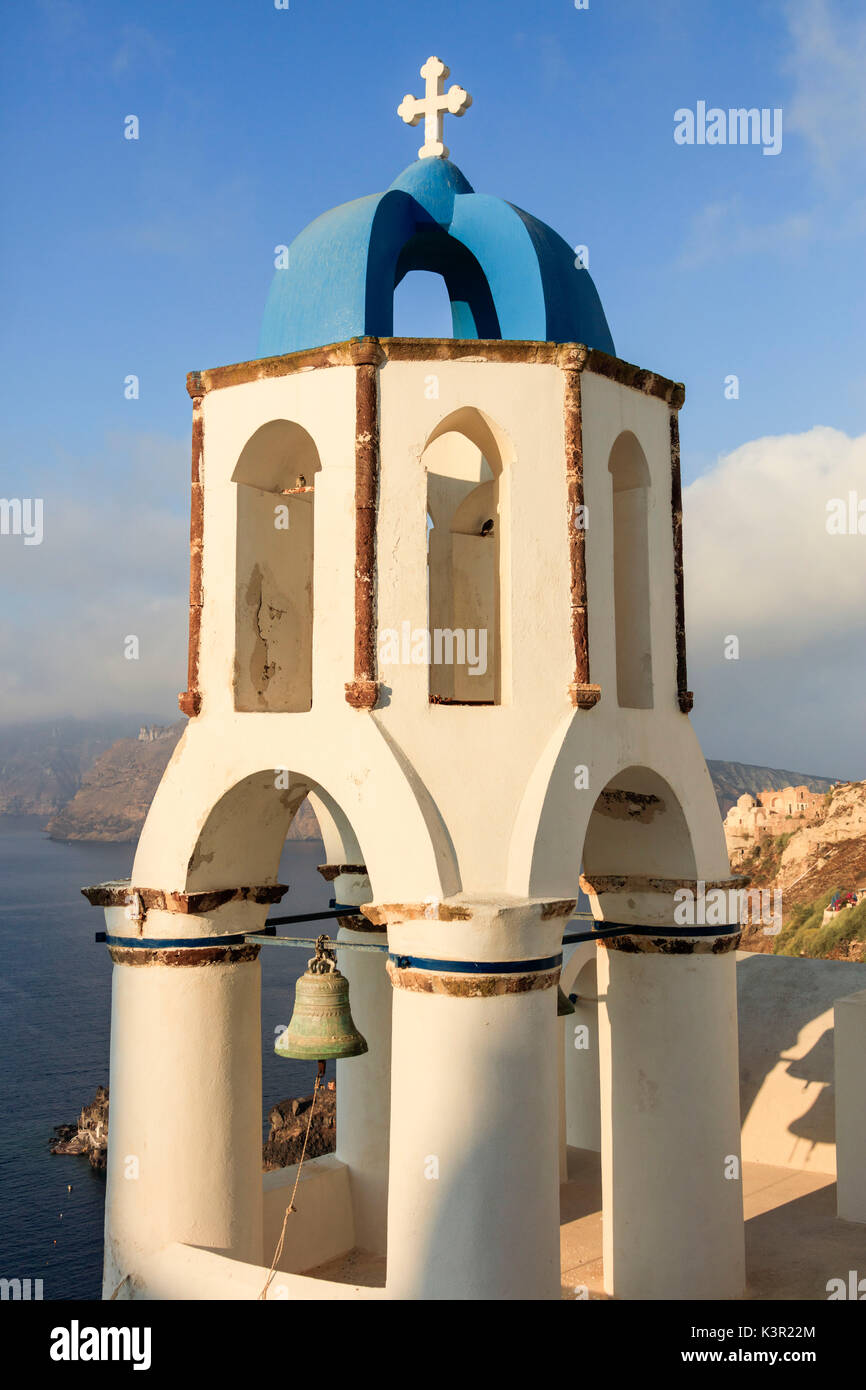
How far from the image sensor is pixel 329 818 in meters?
14.3

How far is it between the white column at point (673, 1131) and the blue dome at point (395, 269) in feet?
17.7

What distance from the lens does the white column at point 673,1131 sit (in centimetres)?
1002

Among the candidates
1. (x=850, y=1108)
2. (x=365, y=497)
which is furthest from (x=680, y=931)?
(x=850, y=1108)

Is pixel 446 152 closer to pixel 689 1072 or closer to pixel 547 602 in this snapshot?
pixel 547 602

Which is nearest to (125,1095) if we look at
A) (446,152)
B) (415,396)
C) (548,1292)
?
(548,1292)

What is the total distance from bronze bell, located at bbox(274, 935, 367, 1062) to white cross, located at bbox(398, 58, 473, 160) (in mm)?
7090

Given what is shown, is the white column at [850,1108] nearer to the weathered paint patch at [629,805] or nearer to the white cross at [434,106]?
the weathered paint patch at [629,805]

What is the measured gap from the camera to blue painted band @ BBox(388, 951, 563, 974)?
822 cm

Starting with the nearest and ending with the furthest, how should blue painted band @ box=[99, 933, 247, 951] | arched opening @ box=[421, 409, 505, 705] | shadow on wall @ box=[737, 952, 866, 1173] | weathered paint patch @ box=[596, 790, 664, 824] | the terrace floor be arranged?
blue painted band @ box=[99, 933, 247, 951]
weathered paint patch @ box=[596, 790, 664, 824]
the terrace floor
arched opening @ box=[421, 409, 505, 705]
shadow on wall @ box=[737, 952, 866, 1173]

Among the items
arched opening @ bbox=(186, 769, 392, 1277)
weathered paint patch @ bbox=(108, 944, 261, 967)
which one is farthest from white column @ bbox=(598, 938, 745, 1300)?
weathered paint patch @ bbox=(108, 944, 261, 967)

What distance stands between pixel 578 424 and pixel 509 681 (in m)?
2.07

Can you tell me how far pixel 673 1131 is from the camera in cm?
1015

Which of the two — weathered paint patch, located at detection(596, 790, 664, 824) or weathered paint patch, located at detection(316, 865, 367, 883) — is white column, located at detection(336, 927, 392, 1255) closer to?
weathered paint patch, located at detection(316, 865, 367, 883)

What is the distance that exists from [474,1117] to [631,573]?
16.1ft
